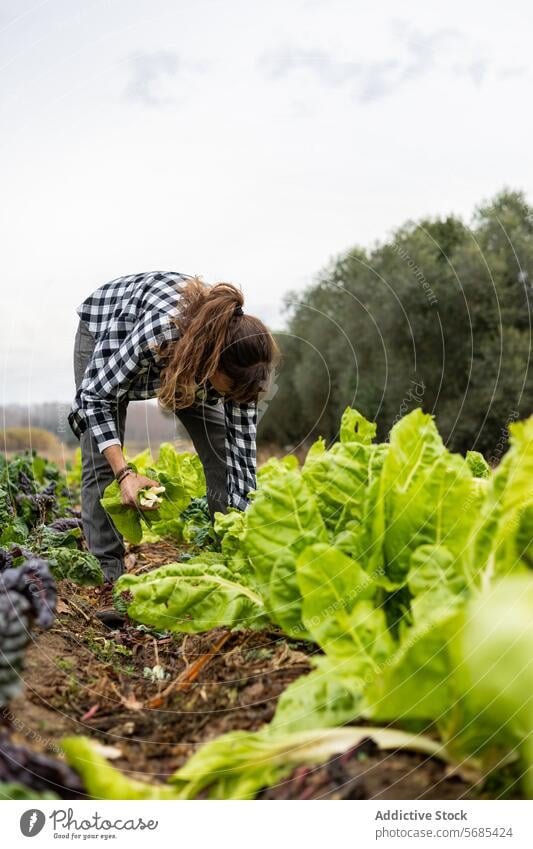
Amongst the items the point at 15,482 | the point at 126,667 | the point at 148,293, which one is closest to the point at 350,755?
the point at 126,667

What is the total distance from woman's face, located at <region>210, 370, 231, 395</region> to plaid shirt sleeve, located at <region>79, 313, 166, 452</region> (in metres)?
0.26

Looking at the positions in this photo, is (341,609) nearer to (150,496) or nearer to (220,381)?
(220,381)

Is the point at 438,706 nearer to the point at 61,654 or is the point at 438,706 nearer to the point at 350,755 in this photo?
the point at 350,755

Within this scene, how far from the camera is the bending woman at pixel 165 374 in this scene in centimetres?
275

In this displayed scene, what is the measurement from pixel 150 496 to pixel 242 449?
460 millimetres

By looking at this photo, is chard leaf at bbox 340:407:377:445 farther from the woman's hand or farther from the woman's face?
the woman's hand

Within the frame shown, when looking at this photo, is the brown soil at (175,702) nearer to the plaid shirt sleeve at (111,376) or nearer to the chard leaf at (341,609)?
the chard leaf at (341,609)

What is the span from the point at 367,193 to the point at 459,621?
135 centimetres

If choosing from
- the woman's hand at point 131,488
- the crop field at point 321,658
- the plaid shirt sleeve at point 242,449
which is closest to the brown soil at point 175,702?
the crop field at point 321,658

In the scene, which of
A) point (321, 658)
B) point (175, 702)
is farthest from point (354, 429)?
Answer: point (321, 658)

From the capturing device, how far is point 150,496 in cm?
300

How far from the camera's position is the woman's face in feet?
9.28
